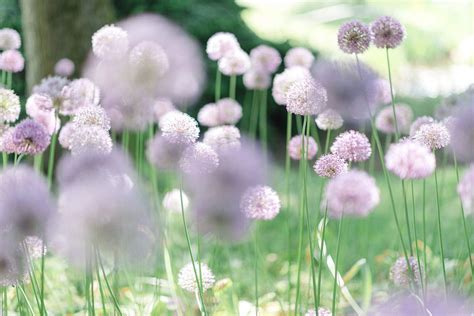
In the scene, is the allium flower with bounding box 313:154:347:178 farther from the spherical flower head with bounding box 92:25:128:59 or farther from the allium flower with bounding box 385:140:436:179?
the spherical flower head with bounding box 92:25:128:59

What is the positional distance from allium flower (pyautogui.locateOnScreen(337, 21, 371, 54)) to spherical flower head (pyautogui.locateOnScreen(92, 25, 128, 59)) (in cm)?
44

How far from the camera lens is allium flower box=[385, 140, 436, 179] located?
90 centimetres

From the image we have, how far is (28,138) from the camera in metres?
1.09

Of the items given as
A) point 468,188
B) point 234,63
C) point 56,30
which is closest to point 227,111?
point 234,63

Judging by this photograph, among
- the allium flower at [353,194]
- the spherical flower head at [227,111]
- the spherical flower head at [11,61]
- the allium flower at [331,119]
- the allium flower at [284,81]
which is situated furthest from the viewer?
the spherical flower head at [227,111]

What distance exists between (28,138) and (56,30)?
2.49 meters

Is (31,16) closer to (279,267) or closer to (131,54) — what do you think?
(279,267)

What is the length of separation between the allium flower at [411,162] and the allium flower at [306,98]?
0.55ft

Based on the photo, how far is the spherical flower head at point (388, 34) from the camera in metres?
1.19

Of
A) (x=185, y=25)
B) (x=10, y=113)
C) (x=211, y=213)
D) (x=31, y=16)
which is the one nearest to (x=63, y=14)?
(x=31, y=16)

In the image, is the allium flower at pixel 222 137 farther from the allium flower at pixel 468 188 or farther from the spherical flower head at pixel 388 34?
the allium flower at pixel 468 188

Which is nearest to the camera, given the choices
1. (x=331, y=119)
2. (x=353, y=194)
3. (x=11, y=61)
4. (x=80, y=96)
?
(x=353, y=194)

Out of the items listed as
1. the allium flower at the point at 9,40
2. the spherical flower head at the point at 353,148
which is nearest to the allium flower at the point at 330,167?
the spherical flower head at the point at 353,148

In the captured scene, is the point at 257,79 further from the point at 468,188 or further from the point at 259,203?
the point at 468,188
